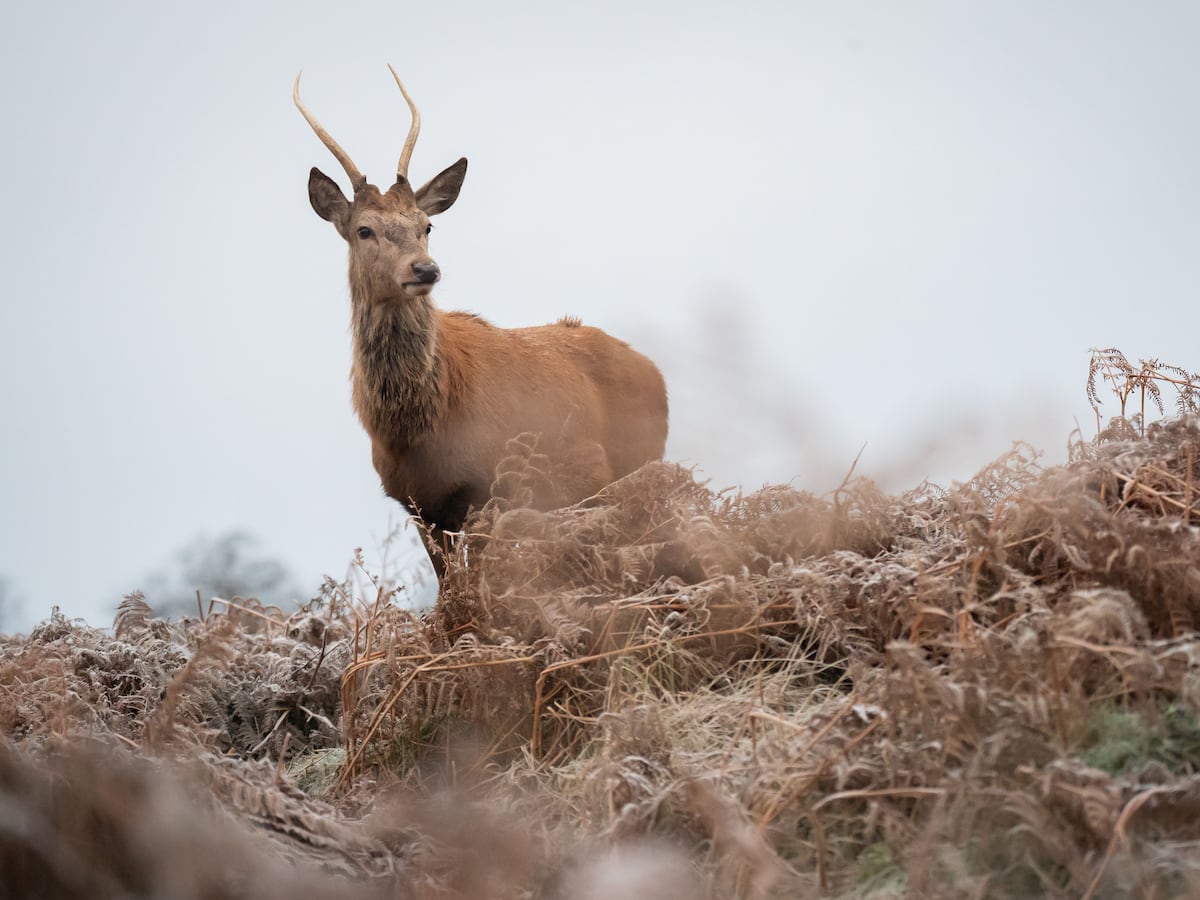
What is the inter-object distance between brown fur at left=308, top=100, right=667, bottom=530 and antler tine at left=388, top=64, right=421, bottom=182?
0.26 feet

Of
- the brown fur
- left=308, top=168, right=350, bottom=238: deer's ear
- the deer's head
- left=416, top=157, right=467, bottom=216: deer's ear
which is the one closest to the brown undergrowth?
the brown fur

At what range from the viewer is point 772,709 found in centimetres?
342

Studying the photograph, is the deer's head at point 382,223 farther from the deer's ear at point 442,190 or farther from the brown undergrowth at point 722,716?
the brown undergrowth at point 722,716

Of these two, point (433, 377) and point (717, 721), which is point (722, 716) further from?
point (433, 377)

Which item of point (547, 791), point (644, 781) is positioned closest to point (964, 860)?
point (644, 781)

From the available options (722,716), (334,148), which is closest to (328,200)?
(334,148)

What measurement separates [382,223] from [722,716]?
3.78m

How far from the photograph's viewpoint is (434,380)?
6090 mm

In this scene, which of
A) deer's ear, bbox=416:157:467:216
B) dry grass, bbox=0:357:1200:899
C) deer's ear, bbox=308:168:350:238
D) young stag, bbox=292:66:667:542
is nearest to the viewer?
dry grass, bbox=0:357:1200:899

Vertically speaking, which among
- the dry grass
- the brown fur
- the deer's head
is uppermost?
the deer's head

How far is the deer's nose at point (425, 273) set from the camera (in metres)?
5.97

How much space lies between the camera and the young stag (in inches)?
235

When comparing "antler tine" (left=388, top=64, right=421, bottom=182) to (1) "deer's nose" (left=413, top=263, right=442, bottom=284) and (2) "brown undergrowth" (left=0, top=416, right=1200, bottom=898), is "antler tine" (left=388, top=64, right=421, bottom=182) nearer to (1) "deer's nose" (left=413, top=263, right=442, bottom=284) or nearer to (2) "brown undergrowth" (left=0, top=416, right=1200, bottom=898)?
(1) "deer's nose" (left=413, top=263, right=442, bottom=284)

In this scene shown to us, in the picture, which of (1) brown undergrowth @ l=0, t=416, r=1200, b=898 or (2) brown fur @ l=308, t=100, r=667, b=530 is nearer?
(1) brown undergrowth @ l=0, t=416, r=1200, b=898
